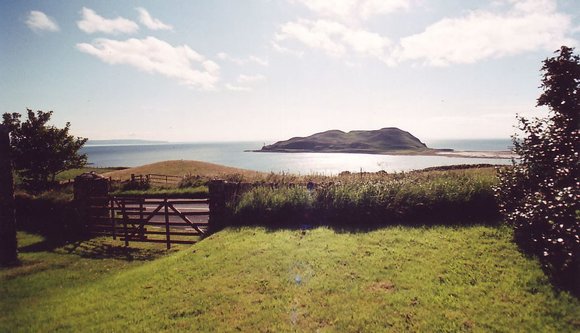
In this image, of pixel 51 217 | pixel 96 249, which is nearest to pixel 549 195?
pixel 96 249

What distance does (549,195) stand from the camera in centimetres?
827

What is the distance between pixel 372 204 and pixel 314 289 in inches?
242

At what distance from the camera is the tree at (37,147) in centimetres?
2870

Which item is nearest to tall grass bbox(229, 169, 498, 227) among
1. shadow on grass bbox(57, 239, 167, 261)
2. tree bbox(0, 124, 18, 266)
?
shadow on grass bbox(57, 239, 167, 261)

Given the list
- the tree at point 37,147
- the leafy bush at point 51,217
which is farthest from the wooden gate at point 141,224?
the tree at point 37,147

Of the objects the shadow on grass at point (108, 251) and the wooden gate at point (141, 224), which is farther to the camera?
the wooden gate at point (141, 224)

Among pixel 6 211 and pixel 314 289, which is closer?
pixel 314 289

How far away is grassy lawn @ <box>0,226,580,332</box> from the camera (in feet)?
20.6

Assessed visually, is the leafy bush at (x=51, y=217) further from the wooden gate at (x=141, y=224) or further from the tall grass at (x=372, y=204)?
the tall grass at (x=372, y=204)

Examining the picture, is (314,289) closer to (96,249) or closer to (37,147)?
(96,249)

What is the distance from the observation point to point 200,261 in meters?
10.1

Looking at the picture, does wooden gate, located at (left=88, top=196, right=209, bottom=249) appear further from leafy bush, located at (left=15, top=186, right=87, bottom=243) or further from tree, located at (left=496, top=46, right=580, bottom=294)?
tree, located at (left=496, top=46, right=580, bottom=294)

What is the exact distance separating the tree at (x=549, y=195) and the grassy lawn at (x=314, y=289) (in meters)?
0.52

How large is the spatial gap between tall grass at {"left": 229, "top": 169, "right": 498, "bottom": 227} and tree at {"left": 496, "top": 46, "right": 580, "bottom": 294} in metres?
1.38
